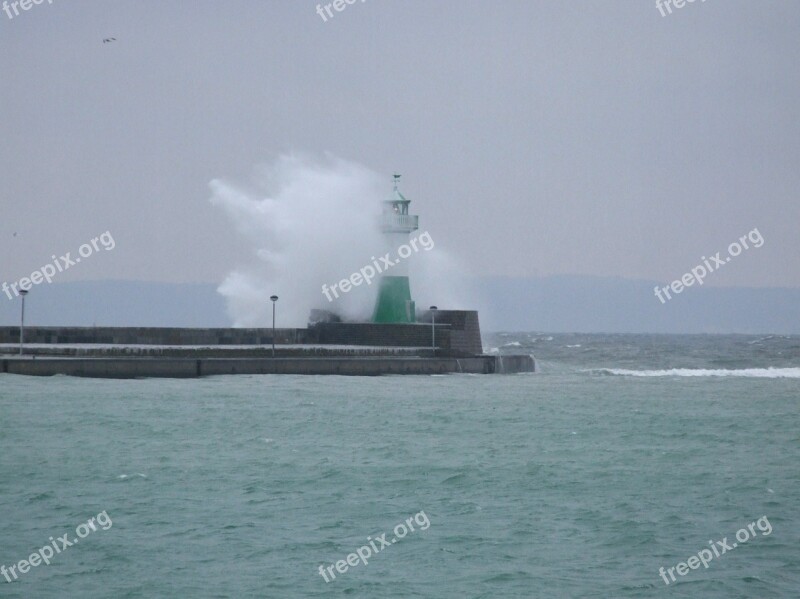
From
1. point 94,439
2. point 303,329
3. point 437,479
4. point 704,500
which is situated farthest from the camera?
point 303,329

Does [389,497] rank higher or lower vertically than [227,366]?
lower

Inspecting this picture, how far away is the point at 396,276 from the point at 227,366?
7.60m

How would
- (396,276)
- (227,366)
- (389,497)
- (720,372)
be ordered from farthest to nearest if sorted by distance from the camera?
(720,372), (396,276), (227,366), (389,497)

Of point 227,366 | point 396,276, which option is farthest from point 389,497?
point 396,276

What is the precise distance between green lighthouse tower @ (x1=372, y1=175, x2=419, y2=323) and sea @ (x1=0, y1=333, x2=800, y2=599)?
427 inches

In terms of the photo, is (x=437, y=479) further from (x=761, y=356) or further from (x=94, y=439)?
(x=761, y=356)

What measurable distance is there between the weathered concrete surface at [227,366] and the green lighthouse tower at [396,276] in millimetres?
3168

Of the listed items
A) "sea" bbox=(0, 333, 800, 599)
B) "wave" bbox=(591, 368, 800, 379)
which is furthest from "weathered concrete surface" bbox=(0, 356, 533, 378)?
"wave" bbox=(591, 368, 800, 379)

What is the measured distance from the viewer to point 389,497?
44.5 feet

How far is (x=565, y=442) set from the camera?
61.6 feet

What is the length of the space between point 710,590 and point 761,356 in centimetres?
4471

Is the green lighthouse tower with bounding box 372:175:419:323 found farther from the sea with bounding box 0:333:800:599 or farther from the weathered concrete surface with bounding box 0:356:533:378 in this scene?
the sea with bounding box 0:333:800:599

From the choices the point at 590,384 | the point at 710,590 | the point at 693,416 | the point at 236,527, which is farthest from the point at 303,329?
the point at 710,590

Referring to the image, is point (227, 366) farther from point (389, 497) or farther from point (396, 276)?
point (389, 497)
